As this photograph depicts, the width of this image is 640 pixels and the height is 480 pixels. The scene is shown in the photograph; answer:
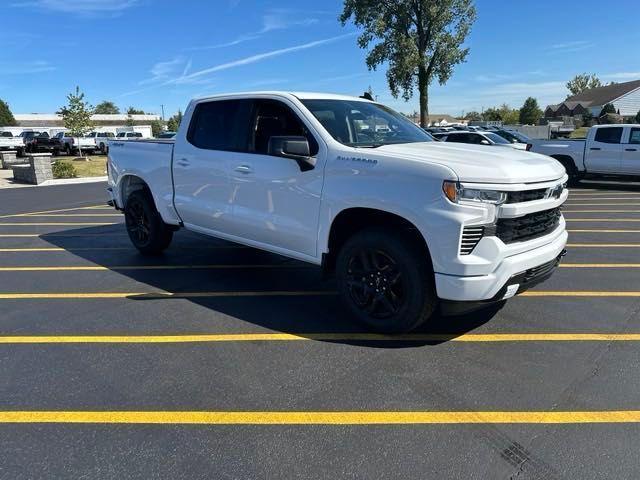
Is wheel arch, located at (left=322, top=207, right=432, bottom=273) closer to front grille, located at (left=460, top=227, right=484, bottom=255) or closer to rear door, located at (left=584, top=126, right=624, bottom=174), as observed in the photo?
front grille, located at (left=460, top=227, right=484, bottom=255)

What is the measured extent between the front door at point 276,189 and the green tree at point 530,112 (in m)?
90.2

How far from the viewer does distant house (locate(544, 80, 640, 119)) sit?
2827 inches

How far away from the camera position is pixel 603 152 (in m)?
14.2

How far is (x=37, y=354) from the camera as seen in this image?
3861 millimetres

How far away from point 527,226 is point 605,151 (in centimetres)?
1255

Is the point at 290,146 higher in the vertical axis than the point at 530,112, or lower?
lower

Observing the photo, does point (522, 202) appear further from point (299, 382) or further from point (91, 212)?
point (91, 212)

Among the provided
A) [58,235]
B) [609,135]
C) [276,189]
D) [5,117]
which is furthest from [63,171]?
[5,117]

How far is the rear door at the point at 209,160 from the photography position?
509cm

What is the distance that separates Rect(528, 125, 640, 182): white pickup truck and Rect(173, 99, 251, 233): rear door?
12.6m

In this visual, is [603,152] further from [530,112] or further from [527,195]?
[530,112]

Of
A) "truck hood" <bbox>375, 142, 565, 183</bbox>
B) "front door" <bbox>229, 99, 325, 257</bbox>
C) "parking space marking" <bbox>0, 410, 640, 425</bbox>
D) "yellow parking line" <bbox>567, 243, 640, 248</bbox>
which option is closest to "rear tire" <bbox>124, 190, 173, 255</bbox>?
"front door" <bbox>229, 99, 325, 257</bbox>

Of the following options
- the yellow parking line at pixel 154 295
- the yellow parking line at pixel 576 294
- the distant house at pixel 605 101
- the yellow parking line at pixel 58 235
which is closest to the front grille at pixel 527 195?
the yellow parking line at pixel 576 294

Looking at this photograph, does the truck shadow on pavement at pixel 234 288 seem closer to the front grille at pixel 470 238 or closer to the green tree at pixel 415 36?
the front grille at pixel 470 238
